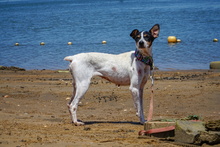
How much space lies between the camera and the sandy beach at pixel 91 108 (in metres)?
7.20

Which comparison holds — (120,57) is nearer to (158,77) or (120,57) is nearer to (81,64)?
(81,64)

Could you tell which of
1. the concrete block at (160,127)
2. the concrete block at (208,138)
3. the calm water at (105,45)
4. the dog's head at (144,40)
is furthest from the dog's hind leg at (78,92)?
the calm water at (105,45)

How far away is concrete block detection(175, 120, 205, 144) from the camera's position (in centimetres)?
657

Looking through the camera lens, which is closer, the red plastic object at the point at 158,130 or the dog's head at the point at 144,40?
the red plastic object at the point at 158,130

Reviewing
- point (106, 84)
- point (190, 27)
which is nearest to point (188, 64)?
point (106, 84)

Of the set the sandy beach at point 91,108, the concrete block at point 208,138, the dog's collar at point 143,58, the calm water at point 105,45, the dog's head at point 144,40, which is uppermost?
the dog's head at point 144,40

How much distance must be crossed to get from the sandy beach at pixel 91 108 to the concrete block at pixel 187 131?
228 mm

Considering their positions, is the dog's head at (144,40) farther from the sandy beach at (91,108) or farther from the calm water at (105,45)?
the calm water at (105,45)

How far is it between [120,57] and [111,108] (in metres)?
2.51

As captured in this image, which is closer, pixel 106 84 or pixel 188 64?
pixel 106 84

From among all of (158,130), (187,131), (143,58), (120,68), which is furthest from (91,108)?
(187,131)

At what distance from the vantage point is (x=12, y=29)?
174 feet

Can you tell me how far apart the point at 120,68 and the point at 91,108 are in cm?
264

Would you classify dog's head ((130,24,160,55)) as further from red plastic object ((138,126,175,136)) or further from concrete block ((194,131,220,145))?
concrete block ((194,131,220,145))
